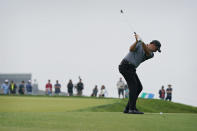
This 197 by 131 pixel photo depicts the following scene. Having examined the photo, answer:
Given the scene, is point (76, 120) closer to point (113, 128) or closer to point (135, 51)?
point (113, 128)

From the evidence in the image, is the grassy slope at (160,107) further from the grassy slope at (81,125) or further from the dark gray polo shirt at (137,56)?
the grassy slope at (81,125)

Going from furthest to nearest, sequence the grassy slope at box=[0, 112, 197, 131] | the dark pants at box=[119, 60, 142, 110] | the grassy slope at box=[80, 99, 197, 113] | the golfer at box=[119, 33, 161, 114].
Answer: the grassy slope at box=[80, 99, 197, 113] < the dark pants at box=[119, 60, 142, 110] < the golfer at box=[119, 33, 161, 114] < the grassy slope at box=[0, 112, 197, 131]


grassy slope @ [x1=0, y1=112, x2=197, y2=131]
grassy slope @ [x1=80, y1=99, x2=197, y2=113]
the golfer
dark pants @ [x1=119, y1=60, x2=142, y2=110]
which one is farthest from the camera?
grassy slope @ [x1=80, y1=99, x2=197, y2=113]

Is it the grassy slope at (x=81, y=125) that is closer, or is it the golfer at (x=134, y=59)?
the grassy slope at (x=81, y=125)

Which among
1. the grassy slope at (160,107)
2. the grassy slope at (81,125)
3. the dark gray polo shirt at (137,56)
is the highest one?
the dark gray polo shirt at (137,56)

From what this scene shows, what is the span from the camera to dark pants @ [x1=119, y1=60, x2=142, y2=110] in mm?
12188

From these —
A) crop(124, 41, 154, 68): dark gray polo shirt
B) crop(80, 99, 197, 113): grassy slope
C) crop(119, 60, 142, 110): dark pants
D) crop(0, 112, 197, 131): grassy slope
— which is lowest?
crop(0, 112, 197, 131): grassy slope

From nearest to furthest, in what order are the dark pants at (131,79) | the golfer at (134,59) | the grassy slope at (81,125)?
the grassy slope at (81,125) < the golfer at (134,59) < the dark pants at (131,79)

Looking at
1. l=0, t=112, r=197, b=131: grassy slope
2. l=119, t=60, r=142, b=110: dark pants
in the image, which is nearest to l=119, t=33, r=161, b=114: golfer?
l=119, t=60, r=142, b=110: dark pants

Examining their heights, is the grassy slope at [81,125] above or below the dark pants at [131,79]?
below

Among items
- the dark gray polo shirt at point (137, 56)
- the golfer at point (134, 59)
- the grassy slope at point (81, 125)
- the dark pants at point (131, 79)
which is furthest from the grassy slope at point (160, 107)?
the grassy slope at point (81, 125)

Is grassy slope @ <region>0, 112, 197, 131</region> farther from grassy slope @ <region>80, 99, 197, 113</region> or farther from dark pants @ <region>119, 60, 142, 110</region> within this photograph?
grassy slope @ <region>80, 99, 197, 113</region>

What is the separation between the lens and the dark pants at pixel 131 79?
40.0ft

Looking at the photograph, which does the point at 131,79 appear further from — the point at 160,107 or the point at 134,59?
the point at 160,107
